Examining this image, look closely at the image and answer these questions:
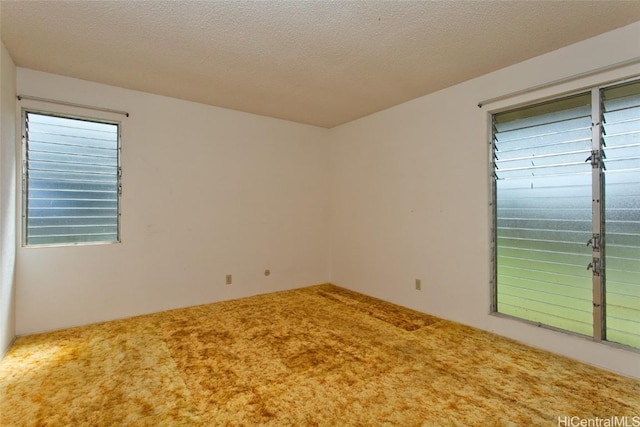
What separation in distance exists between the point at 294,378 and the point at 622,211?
2795 millimetres

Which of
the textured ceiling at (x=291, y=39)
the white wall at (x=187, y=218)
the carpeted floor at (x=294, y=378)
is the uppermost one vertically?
the textured ceiling at (x=291, y=39)

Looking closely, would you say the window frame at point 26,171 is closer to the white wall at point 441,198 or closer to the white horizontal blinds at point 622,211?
the white wall at point 441,198

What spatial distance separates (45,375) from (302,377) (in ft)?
6.25

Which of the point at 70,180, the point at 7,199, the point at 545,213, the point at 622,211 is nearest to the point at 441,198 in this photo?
the point at 545,213

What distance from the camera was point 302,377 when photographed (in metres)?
2.35

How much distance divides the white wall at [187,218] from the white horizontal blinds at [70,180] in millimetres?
141

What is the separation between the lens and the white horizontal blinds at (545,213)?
8.75ft

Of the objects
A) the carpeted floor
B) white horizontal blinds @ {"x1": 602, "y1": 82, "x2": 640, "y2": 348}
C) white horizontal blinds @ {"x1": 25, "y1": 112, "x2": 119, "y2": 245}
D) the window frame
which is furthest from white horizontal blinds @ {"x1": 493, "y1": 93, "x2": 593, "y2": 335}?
white horizontal blinds @ {"x1": 25, "y1": 112, "x2": 119, "y2": 245}

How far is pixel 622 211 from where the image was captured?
96.8 inches

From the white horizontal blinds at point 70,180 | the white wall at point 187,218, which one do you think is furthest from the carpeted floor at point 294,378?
the white horizontal blinds at point 70,180

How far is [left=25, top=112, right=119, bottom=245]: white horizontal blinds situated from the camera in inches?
126

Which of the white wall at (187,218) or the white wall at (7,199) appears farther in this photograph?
the white wall at (187,218)

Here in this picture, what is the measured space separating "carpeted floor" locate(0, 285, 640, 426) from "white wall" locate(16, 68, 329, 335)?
408 millimetres

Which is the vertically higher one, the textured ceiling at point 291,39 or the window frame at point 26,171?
the textured ceiling at point 291,39
